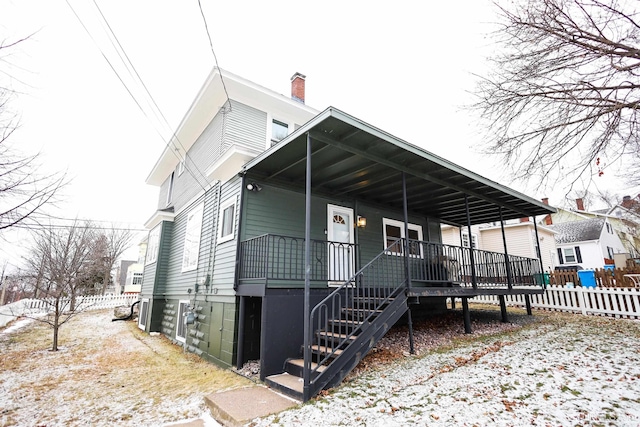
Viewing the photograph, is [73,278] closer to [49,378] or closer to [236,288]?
[49,378]

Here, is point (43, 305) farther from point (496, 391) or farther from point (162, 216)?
point (496, 391)

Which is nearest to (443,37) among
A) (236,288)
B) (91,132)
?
(236,288)

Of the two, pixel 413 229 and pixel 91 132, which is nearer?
pixel 91 132

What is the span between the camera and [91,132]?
8.96 metres

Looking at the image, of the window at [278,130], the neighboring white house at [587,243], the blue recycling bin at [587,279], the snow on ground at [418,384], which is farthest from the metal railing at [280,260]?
the neighboring white house at [587,243]

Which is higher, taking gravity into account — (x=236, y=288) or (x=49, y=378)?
(x=236, y=288)

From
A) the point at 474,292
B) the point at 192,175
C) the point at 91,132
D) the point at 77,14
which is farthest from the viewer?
the point at 192,175

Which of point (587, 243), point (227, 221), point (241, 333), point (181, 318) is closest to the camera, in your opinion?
point (241, 333)

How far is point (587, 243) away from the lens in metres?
24.3

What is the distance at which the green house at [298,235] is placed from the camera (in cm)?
525

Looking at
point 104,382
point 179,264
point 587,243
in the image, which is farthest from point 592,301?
point 587,243

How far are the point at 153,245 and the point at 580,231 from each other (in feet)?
105

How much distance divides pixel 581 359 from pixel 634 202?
22.2 meters

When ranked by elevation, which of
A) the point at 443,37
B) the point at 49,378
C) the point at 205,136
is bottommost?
the point at 49,378
